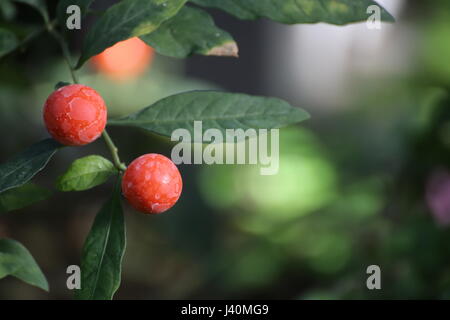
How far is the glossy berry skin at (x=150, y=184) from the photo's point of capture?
66 cm

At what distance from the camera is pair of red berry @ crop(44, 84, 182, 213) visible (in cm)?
65

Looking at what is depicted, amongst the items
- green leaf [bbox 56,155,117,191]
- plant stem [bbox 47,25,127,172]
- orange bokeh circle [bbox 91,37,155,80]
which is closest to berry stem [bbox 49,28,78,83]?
plant stem [bbox 47,25,127,172]

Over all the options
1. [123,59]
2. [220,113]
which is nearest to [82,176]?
[220,113]

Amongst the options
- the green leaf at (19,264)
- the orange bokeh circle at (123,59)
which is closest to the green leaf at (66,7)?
the green leaf at (19,264)

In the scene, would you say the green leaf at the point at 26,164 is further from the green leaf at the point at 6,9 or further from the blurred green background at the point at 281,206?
the blurred green background at the point at 281,206

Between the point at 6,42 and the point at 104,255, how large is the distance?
307mm

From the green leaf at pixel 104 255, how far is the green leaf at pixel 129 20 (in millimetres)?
148

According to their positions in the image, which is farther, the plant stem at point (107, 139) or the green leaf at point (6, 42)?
the green leaf at point (6, 42)

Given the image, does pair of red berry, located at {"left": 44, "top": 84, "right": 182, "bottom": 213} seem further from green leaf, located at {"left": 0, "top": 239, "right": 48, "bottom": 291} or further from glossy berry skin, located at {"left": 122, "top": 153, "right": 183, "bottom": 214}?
green leaf, located at {"left": 0, "top": 239, "right": 48, "bottom": 291}

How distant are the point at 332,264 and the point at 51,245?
98 cm

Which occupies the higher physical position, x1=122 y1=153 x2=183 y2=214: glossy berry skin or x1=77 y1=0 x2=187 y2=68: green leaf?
x1=77 y1=0 x2=187 y2=68: green leaf

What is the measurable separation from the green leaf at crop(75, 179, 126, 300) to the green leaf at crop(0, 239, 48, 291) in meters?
0.06

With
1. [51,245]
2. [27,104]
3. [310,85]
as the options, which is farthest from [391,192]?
[310,85]

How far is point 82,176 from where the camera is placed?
2.22 feet
